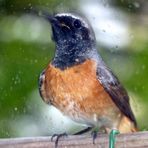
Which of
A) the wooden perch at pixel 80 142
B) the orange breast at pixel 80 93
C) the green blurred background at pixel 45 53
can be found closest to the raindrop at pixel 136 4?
the green blurred background at pixel 45 53

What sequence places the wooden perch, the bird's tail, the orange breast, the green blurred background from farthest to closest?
the green blurred background < the bird's tail < the orange breast < the wooden perch

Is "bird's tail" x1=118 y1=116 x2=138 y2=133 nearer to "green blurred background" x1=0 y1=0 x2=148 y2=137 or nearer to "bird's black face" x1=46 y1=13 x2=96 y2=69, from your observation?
"bird's black face" x1=46 y1=13 x2=96 y2=69

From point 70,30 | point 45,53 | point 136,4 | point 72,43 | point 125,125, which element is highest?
point 70,30

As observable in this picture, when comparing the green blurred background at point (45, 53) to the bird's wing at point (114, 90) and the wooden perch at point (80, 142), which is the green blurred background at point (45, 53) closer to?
the bird's wing at point (114, 90)

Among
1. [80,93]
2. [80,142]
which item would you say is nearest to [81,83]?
[80,93]

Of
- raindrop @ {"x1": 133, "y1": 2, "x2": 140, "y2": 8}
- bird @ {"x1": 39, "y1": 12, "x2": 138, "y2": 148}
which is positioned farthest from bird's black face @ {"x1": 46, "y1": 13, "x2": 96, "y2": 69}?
raindrop @ {"x1": 133, "y1": 2, "x2": 140, "y2": 8}

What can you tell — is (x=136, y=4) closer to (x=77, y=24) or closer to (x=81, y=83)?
(x=77, y=24)
